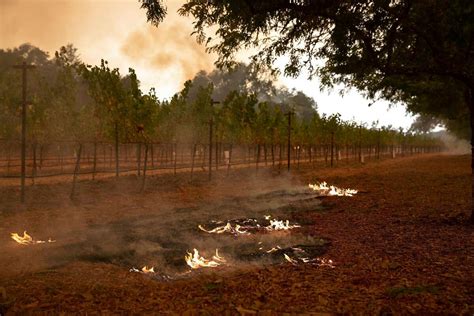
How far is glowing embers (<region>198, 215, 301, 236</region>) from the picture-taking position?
37.7 feet

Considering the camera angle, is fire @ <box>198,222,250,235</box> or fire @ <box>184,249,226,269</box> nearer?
fire @ <box>184,249,226,269</box>

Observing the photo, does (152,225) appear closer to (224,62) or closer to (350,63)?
(224,62)

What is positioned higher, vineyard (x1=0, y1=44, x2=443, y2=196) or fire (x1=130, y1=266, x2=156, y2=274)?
vineyard (x1=0, y1=44, x2=443, y2=196)

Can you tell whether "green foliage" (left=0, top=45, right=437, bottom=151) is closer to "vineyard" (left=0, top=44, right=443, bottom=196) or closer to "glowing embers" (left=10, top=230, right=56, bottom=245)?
"vineyard" (left=0, top=44, right=443, bottom=196)

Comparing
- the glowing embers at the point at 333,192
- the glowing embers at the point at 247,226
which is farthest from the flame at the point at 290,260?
the glowing embers at the point at 333,192

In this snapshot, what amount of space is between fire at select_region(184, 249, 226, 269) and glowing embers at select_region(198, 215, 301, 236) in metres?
2.57

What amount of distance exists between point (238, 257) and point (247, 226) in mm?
3395

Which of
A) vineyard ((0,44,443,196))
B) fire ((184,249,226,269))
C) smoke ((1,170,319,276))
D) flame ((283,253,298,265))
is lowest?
smoke ((1,170,319,276))

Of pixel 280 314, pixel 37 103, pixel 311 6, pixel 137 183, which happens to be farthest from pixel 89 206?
pixel 37 103

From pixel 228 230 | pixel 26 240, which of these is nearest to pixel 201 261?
pixel 228 230

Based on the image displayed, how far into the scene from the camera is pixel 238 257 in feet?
28.9

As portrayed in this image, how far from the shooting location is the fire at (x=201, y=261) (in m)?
8.11

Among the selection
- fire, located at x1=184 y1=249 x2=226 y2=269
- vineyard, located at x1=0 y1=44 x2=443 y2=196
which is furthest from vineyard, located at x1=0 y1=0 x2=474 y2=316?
vineyard, located at x1=0 y1=44 x2=443 y2=196

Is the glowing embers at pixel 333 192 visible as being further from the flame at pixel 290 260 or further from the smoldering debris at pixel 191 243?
the flame at pixel 290 260
